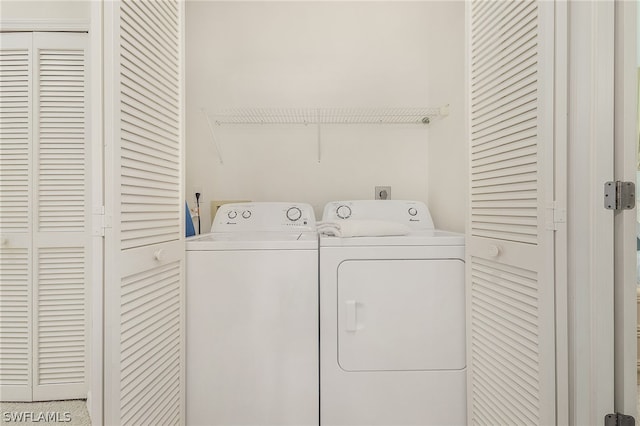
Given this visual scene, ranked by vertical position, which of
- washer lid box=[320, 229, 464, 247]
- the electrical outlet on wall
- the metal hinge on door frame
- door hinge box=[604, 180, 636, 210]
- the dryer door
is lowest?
the dryer door

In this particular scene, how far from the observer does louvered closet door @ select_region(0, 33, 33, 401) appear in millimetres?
1834

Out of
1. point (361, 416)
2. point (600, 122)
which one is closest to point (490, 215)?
point (600, 122)

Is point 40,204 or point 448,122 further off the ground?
point 448,122

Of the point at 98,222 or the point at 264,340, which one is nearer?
the point at 98,222

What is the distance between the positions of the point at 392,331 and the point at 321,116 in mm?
1421

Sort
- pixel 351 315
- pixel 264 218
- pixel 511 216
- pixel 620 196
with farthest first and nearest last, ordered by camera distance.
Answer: pixel 264 218 < pixel 351 315 < pixel 511 216 < pixel 620 196

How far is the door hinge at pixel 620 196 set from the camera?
990 millimetres

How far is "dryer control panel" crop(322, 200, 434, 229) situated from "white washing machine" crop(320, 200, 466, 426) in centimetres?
54

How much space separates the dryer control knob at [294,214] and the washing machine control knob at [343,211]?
0.24 meters

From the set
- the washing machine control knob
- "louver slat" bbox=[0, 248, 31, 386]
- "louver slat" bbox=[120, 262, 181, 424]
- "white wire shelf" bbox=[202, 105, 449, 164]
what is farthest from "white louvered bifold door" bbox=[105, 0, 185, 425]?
"louver slat" bbox=[0, 248, 31, 386]

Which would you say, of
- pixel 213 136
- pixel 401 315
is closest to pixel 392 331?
pixel 401 315

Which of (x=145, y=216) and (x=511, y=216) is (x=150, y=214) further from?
(x=511, y=216)

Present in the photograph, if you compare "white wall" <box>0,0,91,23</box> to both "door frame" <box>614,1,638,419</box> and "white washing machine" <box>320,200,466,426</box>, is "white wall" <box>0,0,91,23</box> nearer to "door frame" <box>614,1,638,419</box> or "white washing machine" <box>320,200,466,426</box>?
"white washing machine" <box>320,200,466,426</box>

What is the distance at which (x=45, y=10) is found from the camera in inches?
73.0
